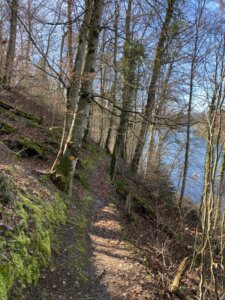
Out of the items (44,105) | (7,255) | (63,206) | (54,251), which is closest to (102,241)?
(63,206)

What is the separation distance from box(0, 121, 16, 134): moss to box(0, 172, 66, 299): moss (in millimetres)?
5243

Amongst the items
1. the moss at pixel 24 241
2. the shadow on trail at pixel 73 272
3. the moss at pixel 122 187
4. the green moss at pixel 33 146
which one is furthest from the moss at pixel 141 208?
the moss at pixel 24 241

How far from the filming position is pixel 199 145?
1772 centimetres

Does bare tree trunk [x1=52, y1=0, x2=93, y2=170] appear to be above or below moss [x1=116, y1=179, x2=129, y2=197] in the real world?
Answer: above

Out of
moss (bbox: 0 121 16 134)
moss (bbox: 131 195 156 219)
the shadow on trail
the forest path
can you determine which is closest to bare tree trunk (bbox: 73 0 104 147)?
the forest path

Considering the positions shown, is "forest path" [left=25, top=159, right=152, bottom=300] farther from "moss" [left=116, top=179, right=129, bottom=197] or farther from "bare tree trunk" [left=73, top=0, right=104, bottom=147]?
"moss" [left=116, top=179, right=129, bottom=197]

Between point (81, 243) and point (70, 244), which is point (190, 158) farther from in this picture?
point (70, 244)

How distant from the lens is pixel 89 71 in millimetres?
7172

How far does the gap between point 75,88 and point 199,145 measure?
40.9ft

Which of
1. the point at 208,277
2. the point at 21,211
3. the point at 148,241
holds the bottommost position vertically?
the point at 208,277

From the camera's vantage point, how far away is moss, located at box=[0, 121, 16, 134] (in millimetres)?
9797

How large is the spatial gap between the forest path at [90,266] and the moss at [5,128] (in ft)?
13.8

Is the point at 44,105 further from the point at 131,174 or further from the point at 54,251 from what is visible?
the point at 54,251

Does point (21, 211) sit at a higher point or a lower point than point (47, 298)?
higher
